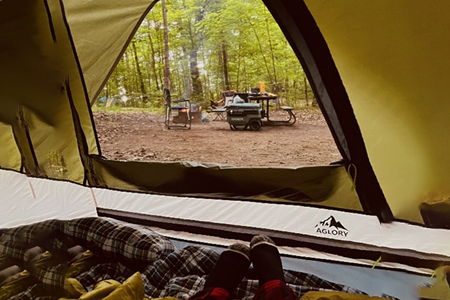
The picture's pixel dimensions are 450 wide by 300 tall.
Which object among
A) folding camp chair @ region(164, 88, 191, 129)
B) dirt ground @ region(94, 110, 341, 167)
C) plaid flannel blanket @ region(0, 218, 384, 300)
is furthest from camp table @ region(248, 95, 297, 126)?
plaid flannel blanket @ region(0, 218, 384, 300)

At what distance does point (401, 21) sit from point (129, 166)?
116 centimetres

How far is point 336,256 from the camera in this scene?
4.58 ft

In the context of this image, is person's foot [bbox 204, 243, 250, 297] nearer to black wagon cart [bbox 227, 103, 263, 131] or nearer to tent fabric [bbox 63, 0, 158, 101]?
black wagon cart [bbox 227, 103, 263, 131]

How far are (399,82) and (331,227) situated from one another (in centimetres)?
56

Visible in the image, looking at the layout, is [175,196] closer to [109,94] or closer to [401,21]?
[109,94]

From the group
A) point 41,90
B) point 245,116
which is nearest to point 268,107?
point 245,116

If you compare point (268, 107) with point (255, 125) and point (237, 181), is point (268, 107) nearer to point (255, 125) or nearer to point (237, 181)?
point (255, 125)

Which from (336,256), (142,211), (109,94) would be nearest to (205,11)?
(109,94)

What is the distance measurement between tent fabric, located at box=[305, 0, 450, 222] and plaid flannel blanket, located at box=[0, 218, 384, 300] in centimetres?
44

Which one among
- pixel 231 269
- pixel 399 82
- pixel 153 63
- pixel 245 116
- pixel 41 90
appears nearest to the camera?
pixel 399 82

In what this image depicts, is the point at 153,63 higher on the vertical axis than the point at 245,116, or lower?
higher

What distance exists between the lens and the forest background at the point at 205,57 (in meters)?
1.31

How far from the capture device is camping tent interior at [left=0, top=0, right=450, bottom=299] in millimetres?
1070

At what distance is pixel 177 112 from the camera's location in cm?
153
